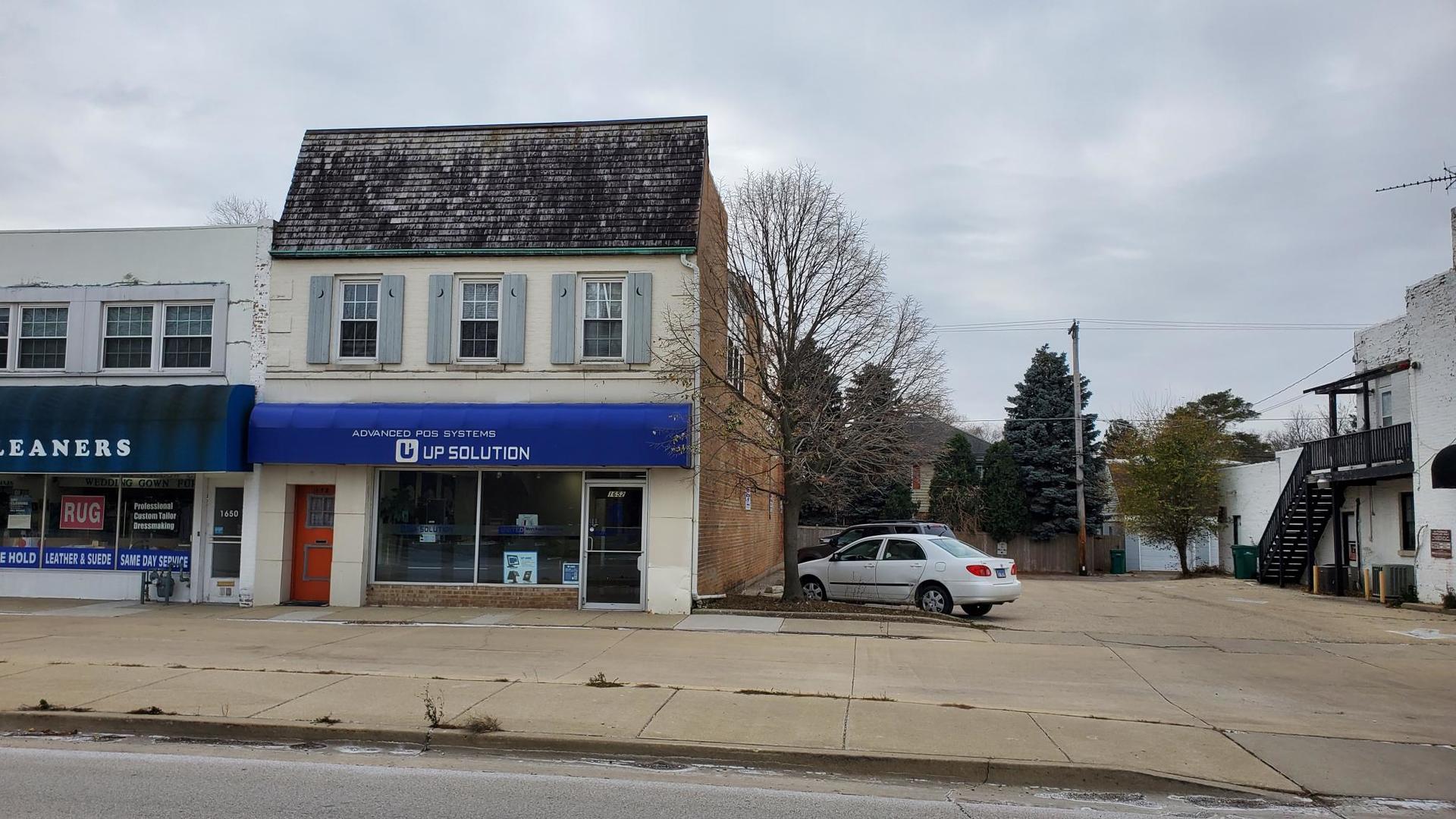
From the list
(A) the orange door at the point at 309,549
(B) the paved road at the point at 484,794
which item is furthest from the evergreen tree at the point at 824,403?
(B) the paved road at the point at 484,794

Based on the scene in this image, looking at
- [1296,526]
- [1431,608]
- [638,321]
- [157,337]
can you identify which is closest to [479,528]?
[638,321]

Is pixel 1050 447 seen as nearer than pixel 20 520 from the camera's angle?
No

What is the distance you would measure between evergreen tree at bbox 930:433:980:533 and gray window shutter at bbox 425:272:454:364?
26710 millimetres

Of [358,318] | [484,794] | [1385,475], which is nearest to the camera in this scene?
[484,794]

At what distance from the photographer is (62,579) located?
17875mm

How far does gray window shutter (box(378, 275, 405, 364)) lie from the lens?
17.2 metres

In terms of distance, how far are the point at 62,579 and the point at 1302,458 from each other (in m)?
29.0

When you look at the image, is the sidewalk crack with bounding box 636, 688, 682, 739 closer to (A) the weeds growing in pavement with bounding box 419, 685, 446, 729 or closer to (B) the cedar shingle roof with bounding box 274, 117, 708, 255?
(A) the weeds growing in pavement with bounding box 419, 685, 446, 729

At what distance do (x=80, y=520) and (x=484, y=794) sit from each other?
14.9 metres

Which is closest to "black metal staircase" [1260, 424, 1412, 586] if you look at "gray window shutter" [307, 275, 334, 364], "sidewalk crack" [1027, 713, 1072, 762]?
"sidewalk crack" [1027, 713, 1072, 762]

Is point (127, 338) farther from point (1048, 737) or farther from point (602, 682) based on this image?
point (1048, 737)

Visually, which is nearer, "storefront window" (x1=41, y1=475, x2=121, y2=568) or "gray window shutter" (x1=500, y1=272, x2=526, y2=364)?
"gray window shutter" (x1=500, y1=272, x2=526, y2=364)

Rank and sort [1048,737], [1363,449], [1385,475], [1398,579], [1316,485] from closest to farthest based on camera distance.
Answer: [1048,737] → [1398,579] → [1385,475] → [1363,449] → [1316,485]

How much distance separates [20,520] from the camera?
714 inches
